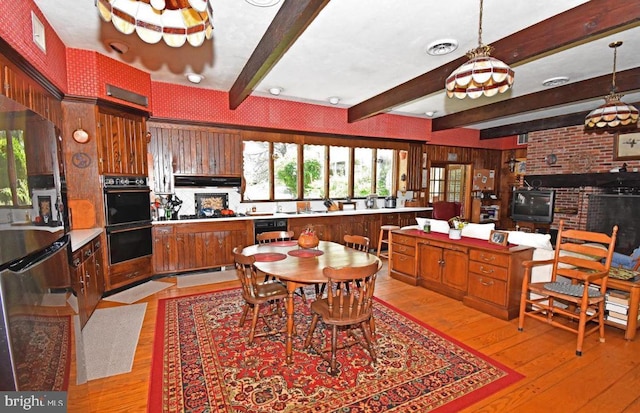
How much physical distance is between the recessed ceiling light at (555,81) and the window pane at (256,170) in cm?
463

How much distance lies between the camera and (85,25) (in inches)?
119

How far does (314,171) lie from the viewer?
642cm

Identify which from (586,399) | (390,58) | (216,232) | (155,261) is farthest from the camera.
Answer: (216,232)

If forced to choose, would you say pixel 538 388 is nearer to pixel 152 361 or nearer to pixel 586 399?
pixel 586 399

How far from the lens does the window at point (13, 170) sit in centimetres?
102

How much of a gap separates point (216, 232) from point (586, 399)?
15.2ft

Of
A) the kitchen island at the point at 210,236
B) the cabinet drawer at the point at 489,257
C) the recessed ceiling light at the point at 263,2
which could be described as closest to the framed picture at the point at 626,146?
the cabinet drawer at the point at 489,257

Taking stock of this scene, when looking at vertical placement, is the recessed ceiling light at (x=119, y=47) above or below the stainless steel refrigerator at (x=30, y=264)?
above

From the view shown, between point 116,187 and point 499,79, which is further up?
point 499,79

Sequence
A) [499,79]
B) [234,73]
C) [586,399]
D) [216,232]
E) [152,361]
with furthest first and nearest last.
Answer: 1. [216,232]
2. [234,73]
3. [152,361]
4. [499,79]
5. [586,399]

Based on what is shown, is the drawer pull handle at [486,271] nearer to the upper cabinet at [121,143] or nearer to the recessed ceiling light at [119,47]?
the upper cabinet at [121,143]

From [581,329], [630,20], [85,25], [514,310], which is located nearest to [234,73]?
[85,25]

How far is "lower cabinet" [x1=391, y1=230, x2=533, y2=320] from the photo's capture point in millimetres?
3256
